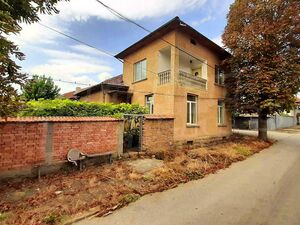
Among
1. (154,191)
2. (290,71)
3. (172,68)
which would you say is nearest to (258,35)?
(290,71)

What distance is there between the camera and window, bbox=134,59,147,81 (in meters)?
16.7

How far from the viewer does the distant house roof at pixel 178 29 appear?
A: 44.4 feet

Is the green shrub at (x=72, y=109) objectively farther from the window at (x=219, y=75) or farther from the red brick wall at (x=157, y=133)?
the window at (x=219, y=75)

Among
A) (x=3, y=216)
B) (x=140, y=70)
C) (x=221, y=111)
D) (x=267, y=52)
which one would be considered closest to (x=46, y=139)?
(x=3, y=216)

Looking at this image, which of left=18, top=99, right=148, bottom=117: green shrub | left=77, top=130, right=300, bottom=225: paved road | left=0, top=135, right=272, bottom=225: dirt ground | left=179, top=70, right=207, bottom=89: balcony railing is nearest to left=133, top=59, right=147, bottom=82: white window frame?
left=179, top=70, right=207, bottom=89: balcony railing

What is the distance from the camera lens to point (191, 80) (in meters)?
15.1

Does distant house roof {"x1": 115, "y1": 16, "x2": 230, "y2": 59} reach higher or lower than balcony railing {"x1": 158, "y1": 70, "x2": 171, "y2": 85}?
higher

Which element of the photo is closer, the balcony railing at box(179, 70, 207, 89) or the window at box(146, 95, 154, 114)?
the balcony railing at box(179, 70, 207, 89)

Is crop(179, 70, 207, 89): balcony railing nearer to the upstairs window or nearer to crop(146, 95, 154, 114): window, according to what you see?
the upstairs window

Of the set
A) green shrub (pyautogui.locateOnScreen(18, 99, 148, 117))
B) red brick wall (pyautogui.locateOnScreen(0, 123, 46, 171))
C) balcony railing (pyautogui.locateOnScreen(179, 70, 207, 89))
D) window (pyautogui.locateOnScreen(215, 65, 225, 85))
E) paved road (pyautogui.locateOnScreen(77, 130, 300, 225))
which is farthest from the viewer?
window (pyautogui.locateOnScreen(215, 65, 225, 85))

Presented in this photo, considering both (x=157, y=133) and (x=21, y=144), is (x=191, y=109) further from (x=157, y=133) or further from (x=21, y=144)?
(x=21, y=144)

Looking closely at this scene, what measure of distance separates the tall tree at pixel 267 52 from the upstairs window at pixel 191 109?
4317 mm

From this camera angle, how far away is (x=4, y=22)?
14.7ft

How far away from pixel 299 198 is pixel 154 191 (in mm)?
3880
